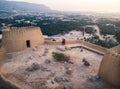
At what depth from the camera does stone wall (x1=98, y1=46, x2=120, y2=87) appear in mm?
14343

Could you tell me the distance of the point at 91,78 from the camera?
1581 cm

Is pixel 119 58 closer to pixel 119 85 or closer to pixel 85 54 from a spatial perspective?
pixel 119 85

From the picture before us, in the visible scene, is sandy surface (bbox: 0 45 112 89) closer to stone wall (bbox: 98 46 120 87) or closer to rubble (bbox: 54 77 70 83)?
rubble (bbox: 54 77 70 83)

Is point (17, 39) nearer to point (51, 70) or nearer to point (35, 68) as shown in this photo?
point (35, 68)

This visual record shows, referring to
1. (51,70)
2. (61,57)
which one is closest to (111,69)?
(51,70)

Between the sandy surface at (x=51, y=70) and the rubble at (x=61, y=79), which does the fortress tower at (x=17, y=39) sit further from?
the rubble at (x=61, y=79)

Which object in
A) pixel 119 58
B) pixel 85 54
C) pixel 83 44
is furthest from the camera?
pixel 83 44

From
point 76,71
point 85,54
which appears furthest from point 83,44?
point 76,71

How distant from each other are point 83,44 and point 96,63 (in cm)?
570

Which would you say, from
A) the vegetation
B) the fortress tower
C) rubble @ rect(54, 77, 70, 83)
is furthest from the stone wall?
the fortress tower

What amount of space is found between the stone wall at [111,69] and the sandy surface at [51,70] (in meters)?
0.51

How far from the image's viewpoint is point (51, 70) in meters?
17.5

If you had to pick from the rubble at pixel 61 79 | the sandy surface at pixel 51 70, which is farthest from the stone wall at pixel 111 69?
the rubble at pixel 61 79

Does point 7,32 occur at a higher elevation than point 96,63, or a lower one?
higher
